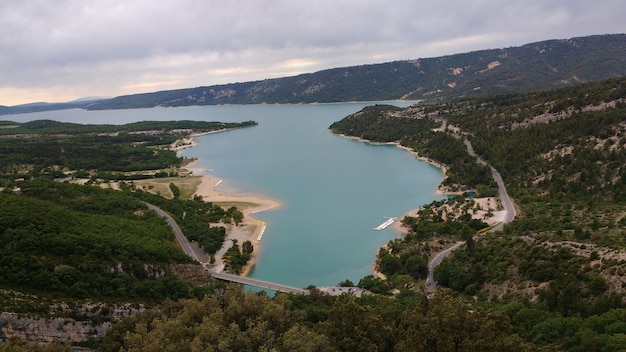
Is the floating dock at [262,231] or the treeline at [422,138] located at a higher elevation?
the treeline at [422,138]

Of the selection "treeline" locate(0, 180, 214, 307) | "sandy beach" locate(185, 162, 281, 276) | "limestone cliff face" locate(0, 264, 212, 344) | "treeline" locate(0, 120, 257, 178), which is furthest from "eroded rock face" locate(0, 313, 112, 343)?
"treeline" locate(0, 120, 257, 178)

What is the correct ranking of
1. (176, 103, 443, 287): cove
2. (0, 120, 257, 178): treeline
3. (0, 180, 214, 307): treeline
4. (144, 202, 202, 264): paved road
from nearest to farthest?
(0, 180, 214, 307): treeline < (176, 103, 443, 287): cove < (144, 202, 202, 264): paved road < (0, 120, 257, 178): treeline

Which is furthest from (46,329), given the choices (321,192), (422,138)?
(422,138)

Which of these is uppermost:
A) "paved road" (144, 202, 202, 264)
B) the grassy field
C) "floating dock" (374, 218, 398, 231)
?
the grassy field

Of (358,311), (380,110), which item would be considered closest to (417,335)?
(358,311)

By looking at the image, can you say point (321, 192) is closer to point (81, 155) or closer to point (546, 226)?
point (546, 226)

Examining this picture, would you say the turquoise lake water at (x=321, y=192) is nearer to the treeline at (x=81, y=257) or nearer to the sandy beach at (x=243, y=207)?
the sandy beach at (x=243, y=207)

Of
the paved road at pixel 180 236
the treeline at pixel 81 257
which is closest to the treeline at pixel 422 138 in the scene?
the paved road at pixel 180 236

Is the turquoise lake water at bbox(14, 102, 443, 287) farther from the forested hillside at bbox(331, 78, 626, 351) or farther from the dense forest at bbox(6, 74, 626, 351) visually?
the dense forest at bbox(6, 74, 626, 351)
